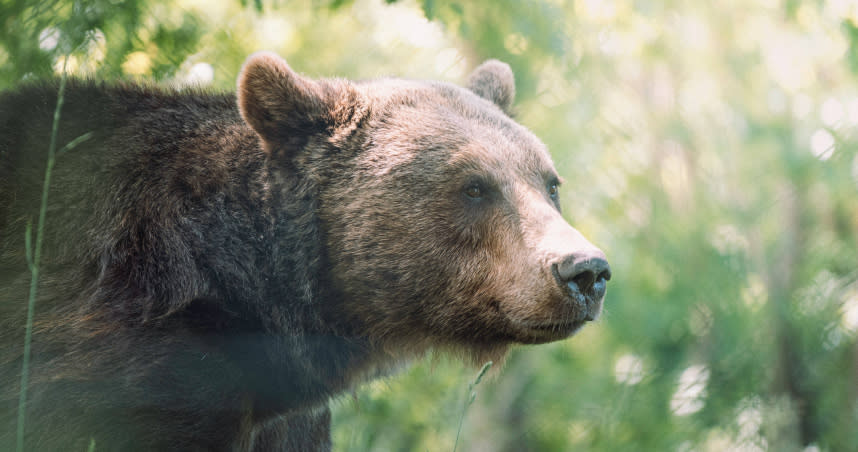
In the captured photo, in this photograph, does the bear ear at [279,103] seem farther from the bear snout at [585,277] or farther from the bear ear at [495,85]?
the bear snout at [585,277]

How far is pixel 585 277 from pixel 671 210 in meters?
7.88

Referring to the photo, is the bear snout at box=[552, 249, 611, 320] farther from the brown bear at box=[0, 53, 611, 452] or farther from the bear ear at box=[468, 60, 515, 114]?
the bear ear at box=[468, 60, 515, 114]

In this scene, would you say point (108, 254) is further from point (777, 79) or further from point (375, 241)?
point (777, 79)

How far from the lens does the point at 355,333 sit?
3.86 meters

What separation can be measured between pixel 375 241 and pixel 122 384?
1341 millimetres

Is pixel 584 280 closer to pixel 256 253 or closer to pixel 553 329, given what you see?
pixel 553 329

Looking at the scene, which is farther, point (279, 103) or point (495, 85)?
point (495, 85)

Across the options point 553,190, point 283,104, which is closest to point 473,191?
point 553,190

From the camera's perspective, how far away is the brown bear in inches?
123

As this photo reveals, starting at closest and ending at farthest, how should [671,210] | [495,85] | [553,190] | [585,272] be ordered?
[585,272]
[553,190]
[495,85]
[671,210]

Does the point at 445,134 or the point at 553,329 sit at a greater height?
the point at 445,134

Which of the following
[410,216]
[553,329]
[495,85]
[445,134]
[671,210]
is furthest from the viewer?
[671,210]

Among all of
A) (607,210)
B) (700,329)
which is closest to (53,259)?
(607,210)

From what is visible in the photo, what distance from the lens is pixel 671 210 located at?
10680mm
